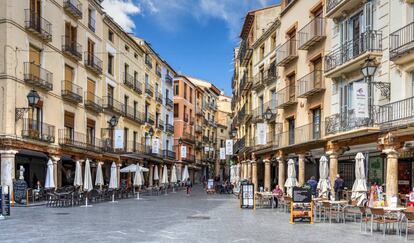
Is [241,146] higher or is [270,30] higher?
[270,30]

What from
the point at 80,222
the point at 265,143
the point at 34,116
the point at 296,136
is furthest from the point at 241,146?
the point at 80,222

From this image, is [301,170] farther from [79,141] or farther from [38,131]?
[79,141]

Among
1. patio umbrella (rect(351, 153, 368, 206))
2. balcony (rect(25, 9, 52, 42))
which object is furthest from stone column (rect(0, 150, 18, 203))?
patio umbrella (rect(351, 153, 368, 206))

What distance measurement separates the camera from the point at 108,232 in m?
13.7

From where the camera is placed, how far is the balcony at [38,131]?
27.0 meters

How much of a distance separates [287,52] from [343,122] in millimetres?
10149

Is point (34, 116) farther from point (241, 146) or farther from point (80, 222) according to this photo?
point (241, 146)

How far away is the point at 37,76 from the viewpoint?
28719 millimetres

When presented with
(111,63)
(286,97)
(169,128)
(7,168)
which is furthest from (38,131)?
(169,128)

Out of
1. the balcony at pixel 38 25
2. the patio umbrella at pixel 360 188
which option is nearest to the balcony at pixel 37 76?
the balcony at pixel 38 25

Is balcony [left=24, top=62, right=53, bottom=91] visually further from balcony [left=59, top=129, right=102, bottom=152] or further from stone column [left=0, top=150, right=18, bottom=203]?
stone column [left=0, top=150, right=18, bottom=203]

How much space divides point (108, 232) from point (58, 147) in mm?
18546

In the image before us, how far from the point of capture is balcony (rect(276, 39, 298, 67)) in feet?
95.7

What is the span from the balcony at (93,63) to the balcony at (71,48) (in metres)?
1.42
